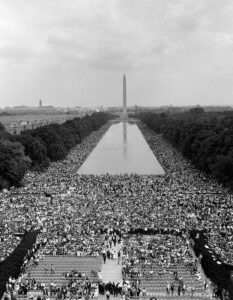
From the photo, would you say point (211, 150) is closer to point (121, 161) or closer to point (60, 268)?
point (121, 161)

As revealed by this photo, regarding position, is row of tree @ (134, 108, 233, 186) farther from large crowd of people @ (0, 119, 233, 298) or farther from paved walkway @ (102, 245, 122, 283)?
paved walkway @ (102, 245, 122, 283)

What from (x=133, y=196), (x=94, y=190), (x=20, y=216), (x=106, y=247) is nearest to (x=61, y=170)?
(x=94, y=190)

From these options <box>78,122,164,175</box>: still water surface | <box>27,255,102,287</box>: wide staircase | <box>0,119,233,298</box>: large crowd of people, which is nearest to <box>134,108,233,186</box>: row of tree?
<box>0,119,233,298</box>: large crowd of people

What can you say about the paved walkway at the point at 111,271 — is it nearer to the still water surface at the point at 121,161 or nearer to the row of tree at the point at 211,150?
the row of tree at the point at 211,150

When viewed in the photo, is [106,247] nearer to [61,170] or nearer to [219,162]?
[219,162]

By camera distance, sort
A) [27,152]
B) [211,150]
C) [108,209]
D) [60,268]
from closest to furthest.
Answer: [60,268], [108,209], [211,150], [27,152]

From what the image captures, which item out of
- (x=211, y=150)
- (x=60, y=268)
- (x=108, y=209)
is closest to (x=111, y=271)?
(x=60, y=268)
